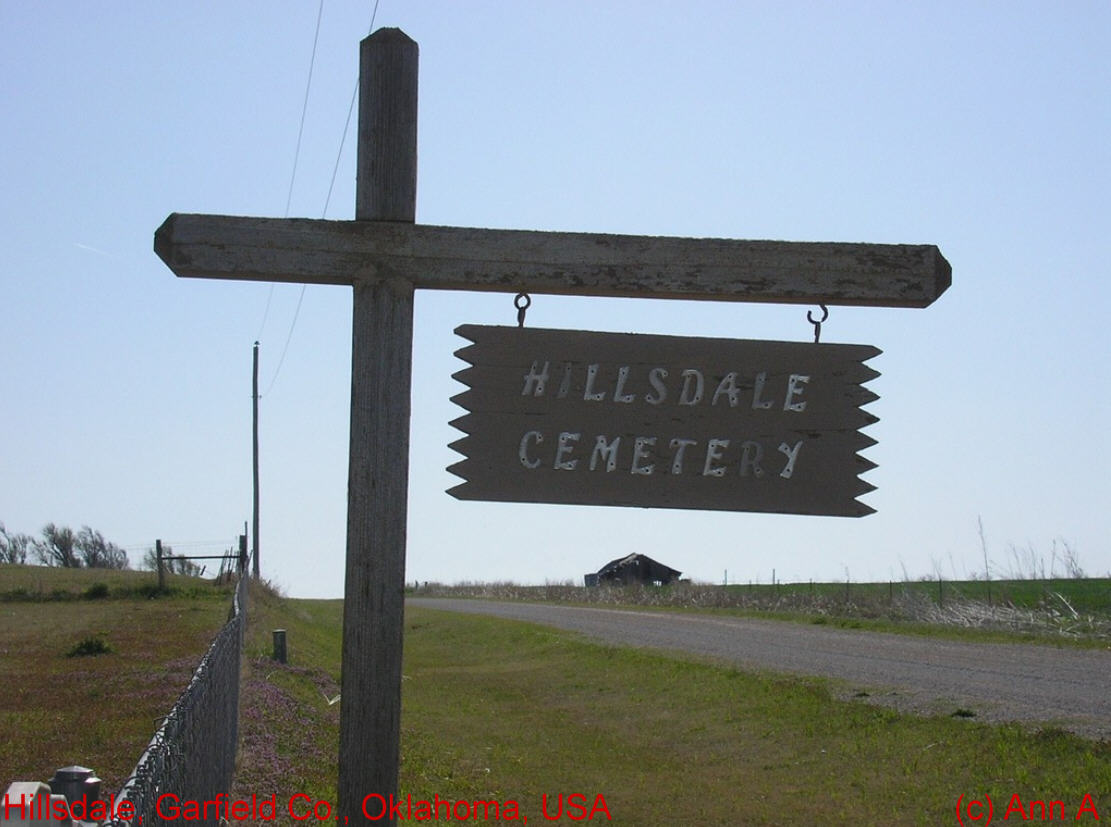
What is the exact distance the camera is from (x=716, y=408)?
170 inches

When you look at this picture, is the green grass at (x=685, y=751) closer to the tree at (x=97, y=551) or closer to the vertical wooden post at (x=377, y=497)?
the vertical wooden post at (x=377, y=497)

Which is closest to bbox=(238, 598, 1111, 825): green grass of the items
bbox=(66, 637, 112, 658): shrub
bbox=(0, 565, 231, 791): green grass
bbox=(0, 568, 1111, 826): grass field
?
bbox=(0, 568, 1111, 826): grass field

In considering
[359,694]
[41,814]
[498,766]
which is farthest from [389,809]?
[498,766]

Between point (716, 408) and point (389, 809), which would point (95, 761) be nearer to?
point (389, 809)

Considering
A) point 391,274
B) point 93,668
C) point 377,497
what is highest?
point 391,274

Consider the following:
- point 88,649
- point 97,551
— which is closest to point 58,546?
point 97,551

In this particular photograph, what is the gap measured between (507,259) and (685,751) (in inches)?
420

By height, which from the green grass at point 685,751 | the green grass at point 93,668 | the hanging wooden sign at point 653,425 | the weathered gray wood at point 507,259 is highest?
the weathered gray wood at point 507,259

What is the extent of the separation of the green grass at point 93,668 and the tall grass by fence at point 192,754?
14.8 inches

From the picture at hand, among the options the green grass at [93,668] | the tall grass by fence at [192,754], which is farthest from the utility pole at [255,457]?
the tall grass by fence at [192,754]

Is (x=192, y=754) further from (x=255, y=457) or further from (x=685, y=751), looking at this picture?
(x=255, y=457)

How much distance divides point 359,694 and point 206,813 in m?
2.24

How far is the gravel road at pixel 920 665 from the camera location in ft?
44.3

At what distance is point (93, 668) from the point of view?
16.9 meters
